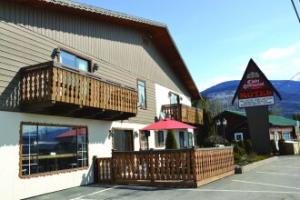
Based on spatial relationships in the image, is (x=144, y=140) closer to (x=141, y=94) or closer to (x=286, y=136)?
(x=141, y=94)

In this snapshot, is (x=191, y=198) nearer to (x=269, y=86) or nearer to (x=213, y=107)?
(x=269, y=86)

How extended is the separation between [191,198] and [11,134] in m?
6.25

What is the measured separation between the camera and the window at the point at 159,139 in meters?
24.2

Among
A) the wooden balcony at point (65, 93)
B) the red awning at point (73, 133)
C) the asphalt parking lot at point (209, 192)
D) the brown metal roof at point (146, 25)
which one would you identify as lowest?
the asphalt parking lot at point (209, 192)

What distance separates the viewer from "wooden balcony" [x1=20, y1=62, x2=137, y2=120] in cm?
1279

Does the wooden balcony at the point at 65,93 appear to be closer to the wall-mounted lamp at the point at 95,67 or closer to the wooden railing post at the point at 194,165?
the wall-mounted lamp at the point at 95,67

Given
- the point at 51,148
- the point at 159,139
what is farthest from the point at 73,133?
the point at 159,139

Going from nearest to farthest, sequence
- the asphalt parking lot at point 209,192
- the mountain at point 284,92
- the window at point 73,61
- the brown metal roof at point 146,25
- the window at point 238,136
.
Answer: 1. the asphalt parking lot at point 209,192
2. the brown metal roof at point 146,25
3. the window at point 73,61
4. the window at point 238,136
5. the mountain at point 284,92

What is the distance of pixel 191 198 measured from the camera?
1174cm

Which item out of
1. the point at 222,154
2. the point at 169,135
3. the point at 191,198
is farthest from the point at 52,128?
the point at 169,135

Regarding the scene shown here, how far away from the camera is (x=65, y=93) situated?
43.7 feet

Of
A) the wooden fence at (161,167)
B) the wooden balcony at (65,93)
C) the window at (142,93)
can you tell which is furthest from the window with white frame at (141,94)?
the wooden fence at (161,167)

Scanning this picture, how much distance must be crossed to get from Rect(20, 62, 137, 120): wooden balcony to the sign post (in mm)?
18095

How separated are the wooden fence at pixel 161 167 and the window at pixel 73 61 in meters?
4.28
